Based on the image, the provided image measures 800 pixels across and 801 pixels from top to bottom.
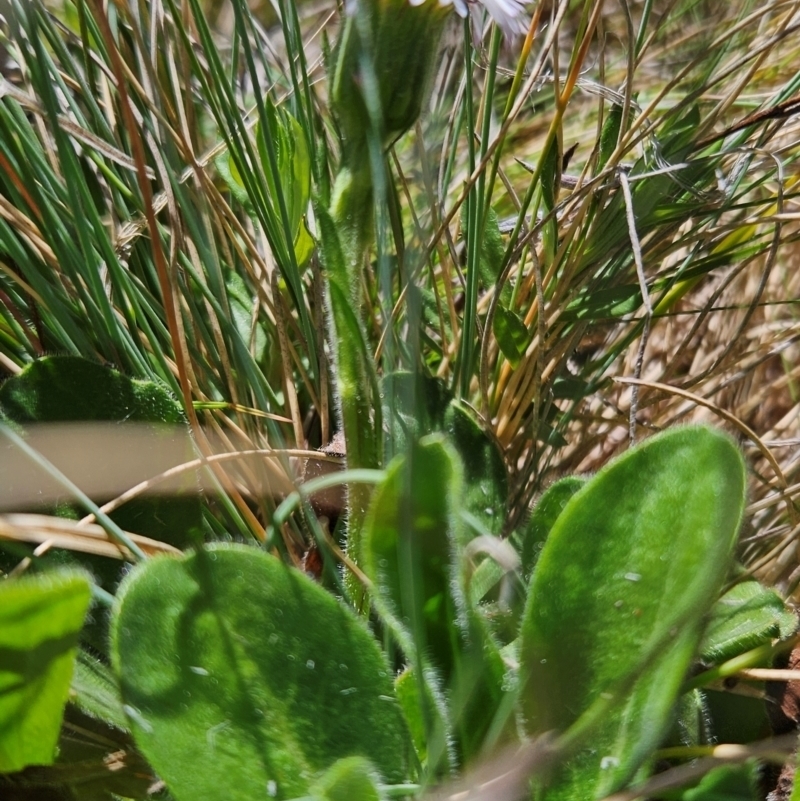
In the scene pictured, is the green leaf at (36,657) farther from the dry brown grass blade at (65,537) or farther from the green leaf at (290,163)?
the green leaf at (290,163)

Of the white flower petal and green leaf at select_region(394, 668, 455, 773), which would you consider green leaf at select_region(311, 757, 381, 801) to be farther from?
the white flower petal

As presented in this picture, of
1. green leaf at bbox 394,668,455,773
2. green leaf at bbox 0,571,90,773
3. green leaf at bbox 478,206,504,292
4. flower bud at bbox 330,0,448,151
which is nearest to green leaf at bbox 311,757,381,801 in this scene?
green leaf at bbox 394,668,455,773

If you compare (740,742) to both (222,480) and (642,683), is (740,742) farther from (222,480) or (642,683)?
(222,480)

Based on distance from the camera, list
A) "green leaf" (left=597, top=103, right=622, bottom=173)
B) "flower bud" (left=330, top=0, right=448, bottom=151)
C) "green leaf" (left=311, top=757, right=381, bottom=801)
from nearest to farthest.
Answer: "green leaf" (left=311, top=757, right=381, bottom=801) < "flower bud" (left=330, top=0, right=448, bottom=151) < "green leaf" (left=597, top=103, right=622, bottom=173)

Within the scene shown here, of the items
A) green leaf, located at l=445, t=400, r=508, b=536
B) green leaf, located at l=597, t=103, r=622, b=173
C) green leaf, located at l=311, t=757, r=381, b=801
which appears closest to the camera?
green leaf, located at l=311, t=757, r=381, b=801

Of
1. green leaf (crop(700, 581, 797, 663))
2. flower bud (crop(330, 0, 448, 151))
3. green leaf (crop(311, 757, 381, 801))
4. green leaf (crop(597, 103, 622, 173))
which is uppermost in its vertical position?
flower bud (crop(330, 0, 448, 151))

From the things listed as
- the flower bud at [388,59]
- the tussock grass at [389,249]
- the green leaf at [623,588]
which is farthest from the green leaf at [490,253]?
the green leaf at [623,588]

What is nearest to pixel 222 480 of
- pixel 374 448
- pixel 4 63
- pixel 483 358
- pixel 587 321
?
pixel 374 448
